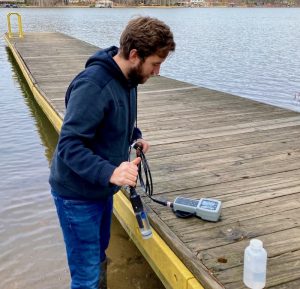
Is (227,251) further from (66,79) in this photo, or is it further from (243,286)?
(66,79)

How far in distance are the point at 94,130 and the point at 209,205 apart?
1.51m

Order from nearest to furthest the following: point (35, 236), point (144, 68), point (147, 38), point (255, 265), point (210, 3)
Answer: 1. point (147, 38)
2. point (144, 68)
3. point (255, 265)
4. point (35, 236)
5. point (210, 3)

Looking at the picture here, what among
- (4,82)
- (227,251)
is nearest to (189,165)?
(227,251)

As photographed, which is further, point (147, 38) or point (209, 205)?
point (209, 205)

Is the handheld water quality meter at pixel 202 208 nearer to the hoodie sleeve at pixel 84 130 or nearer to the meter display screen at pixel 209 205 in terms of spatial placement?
the meter display screen at pixel 209 205

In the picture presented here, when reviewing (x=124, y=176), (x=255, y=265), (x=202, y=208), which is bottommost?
(x=202, y=208)

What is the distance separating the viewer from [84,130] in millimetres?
2320

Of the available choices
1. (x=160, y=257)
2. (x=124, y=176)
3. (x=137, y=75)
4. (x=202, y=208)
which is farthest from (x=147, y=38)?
(x=160, y=257)

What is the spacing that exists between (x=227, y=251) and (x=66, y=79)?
8441 mm

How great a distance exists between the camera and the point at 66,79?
10.7m

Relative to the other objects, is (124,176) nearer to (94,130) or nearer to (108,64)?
(94,130)

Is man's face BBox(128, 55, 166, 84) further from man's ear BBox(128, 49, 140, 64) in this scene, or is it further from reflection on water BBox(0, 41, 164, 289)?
reflection on water BBox(0, 41, 164, 289)

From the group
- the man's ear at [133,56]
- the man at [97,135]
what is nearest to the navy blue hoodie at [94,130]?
the man at [97,135]

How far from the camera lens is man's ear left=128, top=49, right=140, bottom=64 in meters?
2.35
